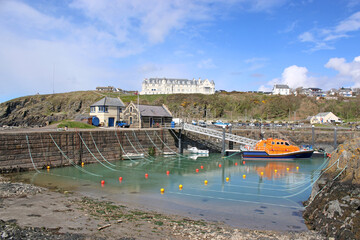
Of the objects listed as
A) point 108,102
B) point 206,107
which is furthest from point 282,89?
point 108,102

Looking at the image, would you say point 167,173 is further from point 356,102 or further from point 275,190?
point 356,102

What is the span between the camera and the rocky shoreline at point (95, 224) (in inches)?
464

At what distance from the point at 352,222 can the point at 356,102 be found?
9971 centimetres

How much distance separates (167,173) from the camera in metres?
28.0

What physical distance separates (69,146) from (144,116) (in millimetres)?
16016

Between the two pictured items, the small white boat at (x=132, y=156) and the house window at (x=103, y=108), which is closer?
the small white boat at (x=132, y=156)

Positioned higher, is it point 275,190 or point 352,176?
point 352,176

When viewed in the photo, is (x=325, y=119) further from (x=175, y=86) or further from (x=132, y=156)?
(x=132, y=156)

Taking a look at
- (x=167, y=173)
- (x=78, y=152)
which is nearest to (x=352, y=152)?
(x=167, y=173)

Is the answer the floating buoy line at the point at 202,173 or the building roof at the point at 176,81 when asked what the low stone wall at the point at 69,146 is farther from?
the building roof at the point at 176,81

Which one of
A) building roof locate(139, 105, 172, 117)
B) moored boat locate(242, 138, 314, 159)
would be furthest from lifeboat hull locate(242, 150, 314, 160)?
building roof locate(139, 105, 172, 117)

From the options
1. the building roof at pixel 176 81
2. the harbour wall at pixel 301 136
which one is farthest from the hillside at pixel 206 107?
the harbour wall at pixel 301 136

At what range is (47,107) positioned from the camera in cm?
10312

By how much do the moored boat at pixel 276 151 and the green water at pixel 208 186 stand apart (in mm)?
1981
